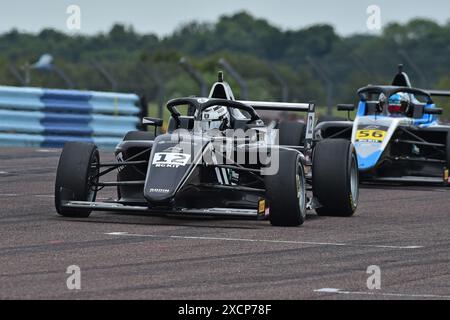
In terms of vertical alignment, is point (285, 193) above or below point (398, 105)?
below

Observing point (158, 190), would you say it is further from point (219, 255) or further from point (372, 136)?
point (372, 136)

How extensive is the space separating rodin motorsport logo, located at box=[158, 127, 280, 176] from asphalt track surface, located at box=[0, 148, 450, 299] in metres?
0.64

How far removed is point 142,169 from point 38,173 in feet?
20.2

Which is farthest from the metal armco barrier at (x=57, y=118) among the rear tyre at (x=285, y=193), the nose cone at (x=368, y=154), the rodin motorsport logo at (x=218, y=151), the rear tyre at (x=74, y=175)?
the rear tyre at (x=285, y=193)

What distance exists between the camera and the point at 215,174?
45.5ft

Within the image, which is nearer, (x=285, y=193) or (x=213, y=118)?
(x=285, y=193)

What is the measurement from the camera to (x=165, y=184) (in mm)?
12977

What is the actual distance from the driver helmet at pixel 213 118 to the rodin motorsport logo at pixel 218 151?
5.8 inches

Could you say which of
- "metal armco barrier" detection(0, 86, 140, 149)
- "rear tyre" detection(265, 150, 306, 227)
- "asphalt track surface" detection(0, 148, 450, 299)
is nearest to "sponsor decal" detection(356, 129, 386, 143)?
"asphalt track surface" detection(0, 148, 450, 299)

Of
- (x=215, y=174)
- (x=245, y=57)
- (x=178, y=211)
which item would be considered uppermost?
(x=245, y=57)

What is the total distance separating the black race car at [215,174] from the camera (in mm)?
13133

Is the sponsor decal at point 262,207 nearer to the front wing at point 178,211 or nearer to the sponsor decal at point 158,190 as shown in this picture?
the front wing at point 178,211

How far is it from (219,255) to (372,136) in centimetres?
876

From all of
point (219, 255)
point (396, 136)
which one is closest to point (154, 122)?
point (219, 255)
